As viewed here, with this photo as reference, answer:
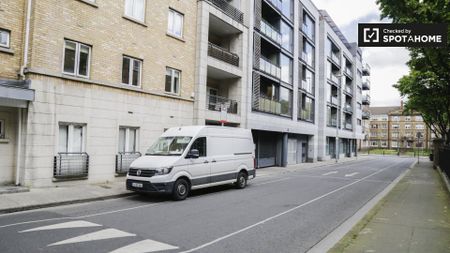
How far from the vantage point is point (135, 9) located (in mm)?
14930

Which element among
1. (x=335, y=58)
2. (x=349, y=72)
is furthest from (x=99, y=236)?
(x=349, y=72)

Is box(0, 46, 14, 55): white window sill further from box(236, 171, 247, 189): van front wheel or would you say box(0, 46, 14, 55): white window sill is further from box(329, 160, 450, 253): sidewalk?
box(329, 160, 450, 253): sidewalk

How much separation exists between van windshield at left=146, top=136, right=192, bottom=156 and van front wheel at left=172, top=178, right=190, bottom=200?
902 mm

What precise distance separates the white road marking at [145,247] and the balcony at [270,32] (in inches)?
823

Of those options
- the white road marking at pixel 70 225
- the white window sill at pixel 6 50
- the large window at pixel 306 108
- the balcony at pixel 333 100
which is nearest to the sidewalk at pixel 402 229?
the white road marking at pixel 70 225

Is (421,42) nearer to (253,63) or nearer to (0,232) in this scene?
(0,232)

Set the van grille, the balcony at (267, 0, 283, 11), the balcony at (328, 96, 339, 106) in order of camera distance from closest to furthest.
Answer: the van grille < the balcony at (267, 0, 283, 11) < the balcony at (328, 96, 339, 106)

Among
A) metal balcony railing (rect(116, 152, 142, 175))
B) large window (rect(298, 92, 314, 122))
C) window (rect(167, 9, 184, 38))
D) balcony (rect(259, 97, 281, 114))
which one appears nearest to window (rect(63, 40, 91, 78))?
metal balcony railing (rect(116, 152, 142, 175))

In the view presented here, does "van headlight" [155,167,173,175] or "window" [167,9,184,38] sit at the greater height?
"window" [167,9,184,38]

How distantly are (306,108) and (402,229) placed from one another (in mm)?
27601

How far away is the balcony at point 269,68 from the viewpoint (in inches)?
972

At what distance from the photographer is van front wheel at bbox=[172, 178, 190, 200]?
1048 cm

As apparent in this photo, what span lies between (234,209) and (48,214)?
4.62 m

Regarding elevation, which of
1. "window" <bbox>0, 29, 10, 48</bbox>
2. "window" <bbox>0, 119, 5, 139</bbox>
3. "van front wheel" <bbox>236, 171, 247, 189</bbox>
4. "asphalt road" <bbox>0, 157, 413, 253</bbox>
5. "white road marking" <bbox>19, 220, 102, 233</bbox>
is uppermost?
"window" <bbox>0, 29, 10, 48</bbox>
